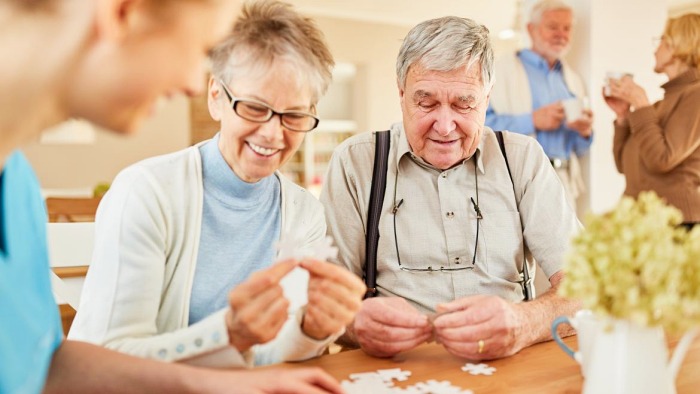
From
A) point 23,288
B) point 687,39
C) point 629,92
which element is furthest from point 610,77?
point 23,288

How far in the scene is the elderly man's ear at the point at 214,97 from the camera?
118 cm

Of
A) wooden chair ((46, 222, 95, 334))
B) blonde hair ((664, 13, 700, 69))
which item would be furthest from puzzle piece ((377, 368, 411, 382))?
blonde hair ((664, 13, 700, 69))

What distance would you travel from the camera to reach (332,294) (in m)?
1.09

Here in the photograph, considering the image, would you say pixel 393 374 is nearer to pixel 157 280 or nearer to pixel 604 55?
pixel 157 280

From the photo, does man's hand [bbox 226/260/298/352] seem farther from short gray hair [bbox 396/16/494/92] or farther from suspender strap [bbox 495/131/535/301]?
suspender strap [bbox 495/131/535/301]

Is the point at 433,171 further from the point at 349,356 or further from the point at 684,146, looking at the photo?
the point at 684,146

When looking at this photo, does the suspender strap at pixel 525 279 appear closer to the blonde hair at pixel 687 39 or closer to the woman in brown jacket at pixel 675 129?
the woman in brown jacket at pixel 675 129

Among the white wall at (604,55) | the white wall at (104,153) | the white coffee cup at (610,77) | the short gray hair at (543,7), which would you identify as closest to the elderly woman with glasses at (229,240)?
the short gray hair at (543,7)

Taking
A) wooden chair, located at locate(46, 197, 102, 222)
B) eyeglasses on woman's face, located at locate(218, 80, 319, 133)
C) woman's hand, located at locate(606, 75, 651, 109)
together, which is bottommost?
wooden chair, located at locate(46, 197, 102, 222)

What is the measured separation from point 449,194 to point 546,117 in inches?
68.1

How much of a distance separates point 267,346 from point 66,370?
1.31 ft

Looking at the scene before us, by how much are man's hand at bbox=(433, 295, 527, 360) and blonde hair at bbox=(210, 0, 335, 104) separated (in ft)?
1.69

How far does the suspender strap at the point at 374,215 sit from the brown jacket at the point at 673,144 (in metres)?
1.92

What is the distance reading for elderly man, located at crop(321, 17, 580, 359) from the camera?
5.54 ft
